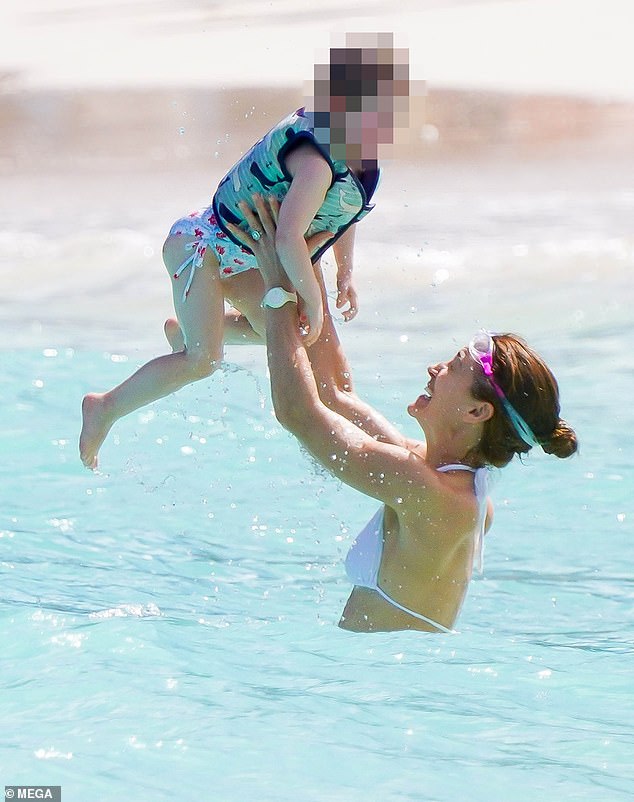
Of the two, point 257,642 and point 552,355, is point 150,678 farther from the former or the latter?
point 552,355

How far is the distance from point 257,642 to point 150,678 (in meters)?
0.51

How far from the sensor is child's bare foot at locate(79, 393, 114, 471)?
4.13m

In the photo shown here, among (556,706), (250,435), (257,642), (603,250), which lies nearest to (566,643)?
(556,706)

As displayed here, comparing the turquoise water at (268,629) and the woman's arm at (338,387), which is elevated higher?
the woman's arm at (338,387)

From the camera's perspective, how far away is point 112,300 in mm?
9141

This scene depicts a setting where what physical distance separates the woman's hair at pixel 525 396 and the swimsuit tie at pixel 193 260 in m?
1.08

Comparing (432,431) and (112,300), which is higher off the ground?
(432,431)

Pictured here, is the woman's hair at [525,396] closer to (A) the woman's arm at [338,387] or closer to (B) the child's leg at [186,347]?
(A) the woman's arm at [338,387]

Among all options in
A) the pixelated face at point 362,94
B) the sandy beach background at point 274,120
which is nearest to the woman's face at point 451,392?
the pixelated face at point 362,94

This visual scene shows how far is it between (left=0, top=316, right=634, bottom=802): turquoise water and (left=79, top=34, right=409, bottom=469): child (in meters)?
0.77

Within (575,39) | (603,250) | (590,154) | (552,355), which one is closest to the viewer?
(552,355)

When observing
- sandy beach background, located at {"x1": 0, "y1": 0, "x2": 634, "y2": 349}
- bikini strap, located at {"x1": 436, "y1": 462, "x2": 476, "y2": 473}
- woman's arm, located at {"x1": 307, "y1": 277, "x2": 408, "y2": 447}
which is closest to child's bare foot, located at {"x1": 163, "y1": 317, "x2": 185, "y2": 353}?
woman's arm, located at {"x1": 307, "y1": 277, "x2": 408, "y2": 447}

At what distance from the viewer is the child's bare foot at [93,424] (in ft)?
13.6

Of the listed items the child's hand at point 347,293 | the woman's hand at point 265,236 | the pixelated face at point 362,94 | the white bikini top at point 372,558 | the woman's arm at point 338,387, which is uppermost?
the pixelated face at point 362,94
